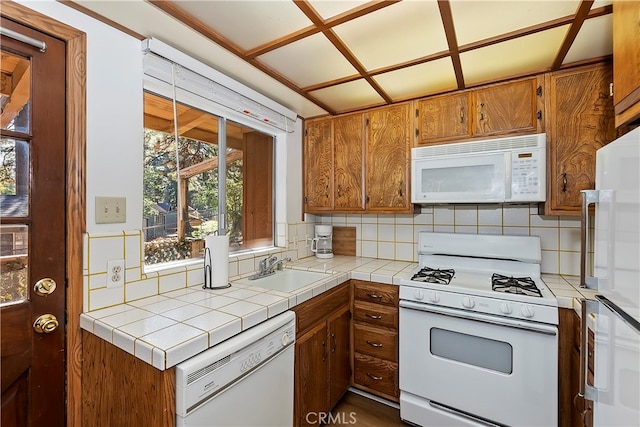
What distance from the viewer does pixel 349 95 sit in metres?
2.13

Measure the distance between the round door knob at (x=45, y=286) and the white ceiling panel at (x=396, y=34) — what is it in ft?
5.37

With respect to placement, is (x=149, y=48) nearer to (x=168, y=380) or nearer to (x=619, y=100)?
(x=168, y=380)

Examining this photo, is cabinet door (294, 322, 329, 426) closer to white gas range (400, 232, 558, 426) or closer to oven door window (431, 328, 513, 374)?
white gas range (400, 232, 558, 426)

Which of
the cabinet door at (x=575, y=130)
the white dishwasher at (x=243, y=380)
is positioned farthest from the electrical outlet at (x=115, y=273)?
the cabinet door at (x=575, y=130)

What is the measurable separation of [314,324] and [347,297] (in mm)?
460

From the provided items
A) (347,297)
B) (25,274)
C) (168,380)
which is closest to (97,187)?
(25,274)

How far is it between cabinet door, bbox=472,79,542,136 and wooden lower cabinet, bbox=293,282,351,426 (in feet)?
4.80

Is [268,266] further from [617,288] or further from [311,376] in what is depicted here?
[617,288]

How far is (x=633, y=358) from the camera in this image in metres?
0.68

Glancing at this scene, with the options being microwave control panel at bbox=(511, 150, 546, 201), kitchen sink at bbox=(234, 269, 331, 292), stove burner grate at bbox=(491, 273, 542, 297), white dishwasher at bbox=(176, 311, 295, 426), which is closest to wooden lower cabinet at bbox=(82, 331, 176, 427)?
white dishwasher at bbox=(176, 311, 295, 426)

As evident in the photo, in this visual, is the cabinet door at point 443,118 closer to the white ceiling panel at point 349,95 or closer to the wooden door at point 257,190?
the white ceiling panel at point 349,95

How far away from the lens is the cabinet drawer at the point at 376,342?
192cm

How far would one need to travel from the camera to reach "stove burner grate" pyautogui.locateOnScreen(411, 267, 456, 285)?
1814mm

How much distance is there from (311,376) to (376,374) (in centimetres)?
60
